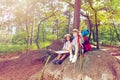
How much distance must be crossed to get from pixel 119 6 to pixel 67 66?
33.8 ft

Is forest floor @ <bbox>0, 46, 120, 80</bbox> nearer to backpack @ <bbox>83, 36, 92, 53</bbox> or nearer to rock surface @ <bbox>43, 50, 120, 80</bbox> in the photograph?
rock surface @ <bbox>43, 50, 120, 80</bbox>

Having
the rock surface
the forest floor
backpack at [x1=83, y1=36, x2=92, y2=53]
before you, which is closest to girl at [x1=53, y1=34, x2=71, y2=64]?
the rock surface

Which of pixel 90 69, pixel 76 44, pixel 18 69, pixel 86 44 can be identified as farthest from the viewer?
pixel 18 69

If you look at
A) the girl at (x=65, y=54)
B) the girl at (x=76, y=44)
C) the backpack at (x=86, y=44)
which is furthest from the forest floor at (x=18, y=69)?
the backpack at (x=86, y=44)

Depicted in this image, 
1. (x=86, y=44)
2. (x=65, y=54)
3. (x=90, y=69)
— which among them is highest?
(x=86, y=44)

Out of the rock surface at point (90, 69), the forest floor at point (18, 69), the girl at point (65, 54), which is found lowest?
the forest floor at point (18, 69)

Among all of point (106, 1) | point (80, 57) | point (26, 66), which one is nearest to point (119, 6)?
point (106, 1)

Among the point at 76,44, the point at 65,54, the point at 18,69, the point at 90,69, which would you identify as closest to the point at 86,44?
the point at 76,44

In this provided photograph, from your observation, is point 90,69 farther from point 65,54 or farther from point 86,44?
point 65,54

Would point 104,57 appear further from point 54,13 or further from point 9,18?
point 9,18

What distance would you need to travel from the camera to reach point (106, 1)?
17906mm

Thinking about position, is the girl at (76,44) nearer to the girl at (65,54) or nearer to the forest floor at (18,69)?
the girl at (65,54)

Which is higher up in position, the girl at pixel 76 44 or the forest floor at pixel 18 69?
the girl at pixel 76 44

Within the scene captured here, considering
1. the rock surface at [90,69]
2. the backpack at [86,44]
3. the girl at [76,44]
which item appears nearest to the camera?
the rock surface at [90,69]
